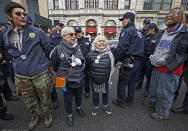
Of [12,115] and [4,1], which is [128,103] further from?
[4,1]

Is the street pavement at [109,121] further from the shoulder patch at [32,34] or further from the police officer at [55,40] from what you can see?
the shoulder patch at [32,34]

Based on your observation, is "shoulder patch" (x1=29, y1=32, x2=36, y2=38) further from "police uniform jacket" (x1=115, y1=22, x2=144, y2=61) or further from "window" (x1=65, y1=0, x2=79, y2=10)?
"window" (x1=65, y1=0, x2=79, y2=10)

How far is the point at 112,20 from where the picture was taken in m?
21.0

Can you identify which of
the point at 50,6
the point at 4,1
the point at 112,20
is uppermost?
the point at 4,1

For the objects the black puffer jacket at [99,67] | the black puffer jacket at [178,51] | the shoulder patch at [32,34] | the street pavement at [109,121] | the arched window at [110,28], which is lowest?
the street pavement at [109,121]

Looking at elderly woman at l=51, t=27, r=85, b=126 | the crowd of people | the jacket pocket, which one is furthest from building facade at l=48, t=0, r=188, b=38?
the jacket pocket

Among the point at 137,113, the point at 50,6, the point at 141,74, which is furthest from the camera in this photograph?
the point at 50,6

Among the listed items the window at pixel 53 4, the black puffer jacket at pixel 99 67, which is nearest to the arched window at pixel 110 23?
the window at pixel 53 4

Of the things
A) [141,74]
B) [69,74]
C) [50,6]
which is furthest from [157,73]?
[50,6]

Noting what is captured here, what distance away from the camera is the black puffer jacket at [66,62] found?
6.13 feet

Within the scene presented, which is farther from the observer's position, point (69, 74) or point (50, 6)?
point (50, 6)

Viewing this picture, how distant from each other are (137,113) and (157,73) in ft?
3.58

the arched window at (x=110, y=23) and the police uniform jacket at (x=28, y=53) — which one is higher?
the arched window at (x=110, y=23)

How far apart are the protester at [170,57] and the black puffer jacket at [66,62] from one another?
1.62 meters
